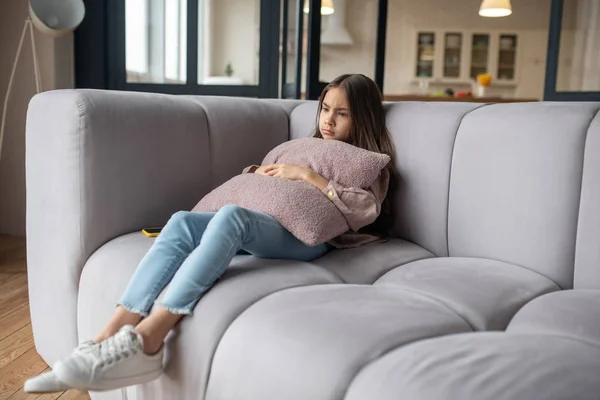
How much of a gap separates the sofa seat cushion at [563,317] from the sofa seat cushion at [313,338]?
121 mm

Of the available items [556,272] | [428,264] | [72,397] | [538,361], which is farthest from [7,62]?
[538,361]

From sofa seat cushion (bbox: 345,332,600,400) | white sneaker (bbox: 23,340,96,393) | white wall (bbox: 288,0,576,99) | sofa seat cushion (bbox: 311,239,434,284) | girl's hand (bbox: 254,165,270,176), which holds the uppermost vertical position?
white wall (bbox: 288,0,576,99)

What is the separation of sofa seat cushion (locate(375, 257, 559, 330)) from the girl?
24 cm

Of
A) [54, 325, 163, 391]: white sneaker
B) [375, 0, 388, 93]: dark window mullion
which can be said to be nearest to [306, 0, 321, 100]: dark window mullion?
[375, 0, 388, 93]: dark window mullion

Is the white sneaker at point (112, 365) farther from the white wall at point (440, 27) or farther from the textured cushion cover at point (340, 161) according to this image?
the white wall at point (440, 27)

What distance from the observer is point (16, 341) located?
1944 mm

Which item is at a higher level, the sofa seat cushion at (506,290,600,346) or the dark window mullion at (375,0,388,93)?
the dark window mullion at (375,0,388,93)

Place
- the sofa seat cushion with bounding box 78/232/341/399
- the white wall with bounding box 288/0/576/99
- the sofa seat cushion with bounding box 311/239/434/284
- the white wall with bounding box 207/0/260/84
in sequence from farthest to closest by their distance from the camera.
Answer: the white wall with bounding box 288/0/576/99, the white wall with bounding box 207/0/260/84, the sofa seat cushion with bounding box 311/239/434/284, the sofa seat cushion with bounding box 78/232/341/399

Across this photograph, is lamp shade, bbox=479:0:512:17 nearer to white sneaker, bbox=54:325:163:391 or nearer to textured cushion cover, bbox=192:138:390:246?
textured cushion cover, bbox=192:138:390:246

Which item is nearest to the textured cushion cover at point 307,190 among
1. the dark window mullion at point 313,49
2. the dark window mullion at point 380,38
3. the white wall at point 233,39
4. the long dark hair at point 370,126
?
the long dark hair at point 370,126

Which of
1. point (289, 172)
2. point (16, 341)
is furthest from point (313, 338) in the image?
point (16, 341)

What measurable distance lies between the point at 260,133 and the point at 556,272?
1014mm

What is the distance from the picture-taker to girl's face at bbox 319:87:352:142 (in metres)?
1.88

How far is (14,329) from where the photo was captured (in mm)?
2047
